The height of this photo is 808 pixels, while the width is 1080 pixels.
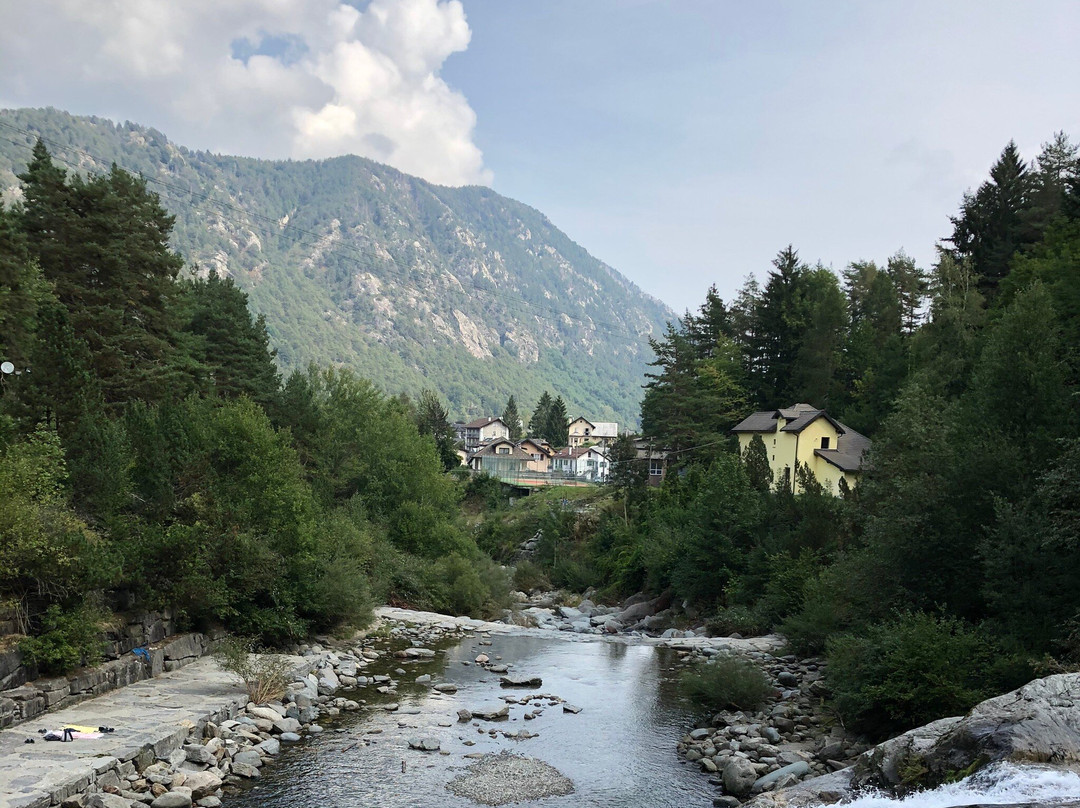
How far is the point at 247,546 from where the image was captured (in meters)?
23.5

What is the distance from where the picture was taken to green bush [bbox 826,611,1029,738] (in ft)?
48.7

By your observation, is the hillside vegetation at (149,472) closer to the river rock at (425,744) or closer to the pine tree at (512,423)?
the river rock at (425,744)

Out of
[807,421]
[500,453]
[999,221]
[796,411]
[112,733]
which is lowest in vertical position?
[112,733]

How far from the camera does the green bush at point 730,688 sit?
1950cm

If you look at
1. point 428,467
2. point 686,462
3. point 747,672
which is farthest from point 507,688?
point 686,462

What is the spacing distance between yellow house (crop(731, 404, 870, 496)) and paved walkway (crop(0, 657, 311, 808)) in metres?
36.1

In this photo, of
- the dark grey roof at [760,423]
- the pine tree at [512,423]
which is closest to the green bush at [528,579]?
the dark grey roof at [760,423]

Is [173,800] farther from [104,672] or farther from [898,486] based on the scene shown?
[898,486]

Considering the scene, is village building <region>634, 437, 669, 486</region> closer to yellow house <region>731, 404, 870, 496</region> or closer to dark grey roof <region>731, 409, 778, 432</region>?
dark grey roof <region>731, 409, 778, 432</region>

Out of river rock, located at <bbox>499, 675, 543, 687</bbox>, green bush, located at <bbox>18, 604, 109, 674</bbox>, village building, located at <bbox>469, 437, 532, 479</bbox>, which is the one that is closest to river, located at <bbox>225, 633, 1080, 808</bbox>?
river rock, located at <bbox>499, 675, 543, 687</bbox>

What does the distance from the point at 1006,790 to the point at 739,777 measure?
6544 mm

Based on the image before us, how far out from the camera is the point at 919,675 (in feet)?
50.9

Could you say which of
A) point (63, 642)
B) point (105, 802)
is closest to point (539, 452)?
point (63, 642)

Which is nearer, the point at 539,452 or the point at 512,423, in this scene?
the point at 539,452
